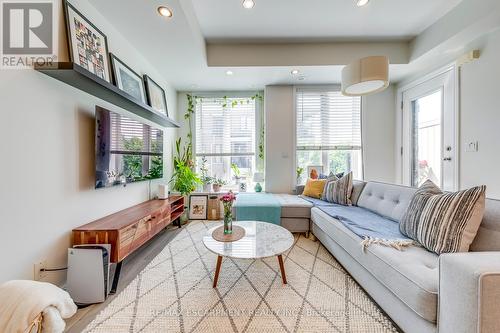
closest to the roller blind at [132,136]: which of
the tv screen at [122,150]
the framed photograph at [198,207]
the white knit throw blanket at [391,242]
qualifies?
the tv screen at [122,150]

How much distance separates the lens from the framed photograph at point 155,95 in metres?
2.93

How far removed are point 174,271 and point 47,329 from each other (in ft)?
3.96

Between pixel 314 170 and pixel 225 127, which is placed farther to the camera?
pixel 225 127

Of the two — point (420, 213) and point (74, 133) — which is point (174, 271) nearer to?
point (74, 133)

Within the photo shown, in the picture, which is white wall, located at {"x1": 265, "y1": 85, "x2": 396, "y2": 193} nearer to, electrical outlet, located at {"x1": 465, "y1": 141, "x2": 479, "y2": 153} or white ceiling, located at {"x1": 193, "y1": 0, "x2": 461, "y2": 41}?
white ceiling, located at {"x1": 193, "y1": 0, "x2": 461, "y2": 41}

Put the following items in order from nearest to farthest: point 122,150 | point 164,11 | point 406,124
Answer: point 164,11
point 122,150
point 406,124

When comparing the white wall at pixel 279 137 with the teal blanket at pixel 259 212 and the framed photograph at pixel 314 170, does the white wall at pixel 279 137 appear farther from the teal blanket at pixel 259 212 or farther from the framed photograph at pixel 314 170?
the teal blanket at pixel 259 212

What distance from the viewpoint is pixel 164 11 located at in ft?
6.66

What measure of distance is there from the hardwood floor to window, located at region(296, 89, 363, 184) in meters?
2.61

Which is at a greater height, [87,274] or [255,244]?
[255,244]

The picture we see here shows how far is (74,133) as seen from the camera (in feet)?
5.79

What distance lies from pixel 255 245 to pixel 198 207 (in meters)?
2.25

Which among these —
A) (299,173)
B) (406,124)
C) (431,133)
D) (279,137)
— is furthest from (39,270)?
(406,124)

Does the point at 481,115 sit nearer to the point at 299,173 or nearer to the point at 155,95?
the point at 299,173
